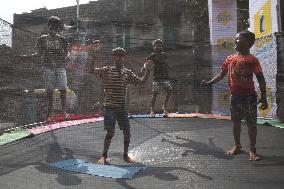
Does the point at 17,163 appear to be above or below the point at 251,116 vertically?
below

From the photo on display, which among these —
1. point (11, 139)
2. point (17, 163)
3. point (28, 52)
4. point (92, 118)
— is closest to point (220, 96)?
point (92, 118)

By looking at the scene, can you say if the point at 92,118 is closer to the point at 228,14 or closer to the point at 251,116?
the point at 251,116

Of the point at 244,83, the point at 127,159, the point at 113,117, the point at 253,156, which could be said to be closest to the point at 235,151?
the point at 253,156

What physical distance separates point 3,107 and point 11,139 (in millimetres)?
2493

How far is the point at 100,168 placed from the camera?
150 inches

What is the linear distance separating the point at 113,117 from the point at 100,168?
64cm

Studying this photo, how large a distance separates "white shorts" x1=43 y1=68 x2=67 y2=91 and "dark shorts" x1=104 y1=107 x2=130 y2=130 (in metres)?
2.17

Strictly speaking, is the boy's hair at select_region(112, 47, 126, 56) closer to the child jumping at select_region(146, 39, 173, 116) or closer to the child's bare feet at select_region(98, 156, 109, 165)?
the child's bare feet at select_region(98, 156, 109, 165)

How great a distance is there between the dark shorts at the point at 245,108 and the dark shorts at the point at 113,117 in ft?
4.12

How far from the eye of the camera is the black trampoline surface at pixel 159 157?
11.0ft

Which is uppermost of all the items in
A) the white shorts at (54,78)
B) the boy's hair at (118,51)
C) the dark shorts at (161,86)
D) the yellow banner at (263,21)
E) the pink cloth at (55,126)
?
the yellow banner at (263,21)

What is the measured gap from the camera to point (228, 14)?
9492 mm

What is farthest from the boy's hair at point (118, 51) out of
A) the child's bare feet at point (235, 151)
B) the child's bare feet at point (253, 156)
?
the child's bare feet at point (253, 156)

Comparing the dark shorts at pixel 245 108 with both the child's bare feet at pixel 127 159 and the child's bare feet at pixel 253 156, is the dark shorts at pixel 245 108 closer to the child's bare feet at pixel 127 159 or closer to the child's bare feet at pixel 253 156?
the child's bare feet at pixel 253 156
